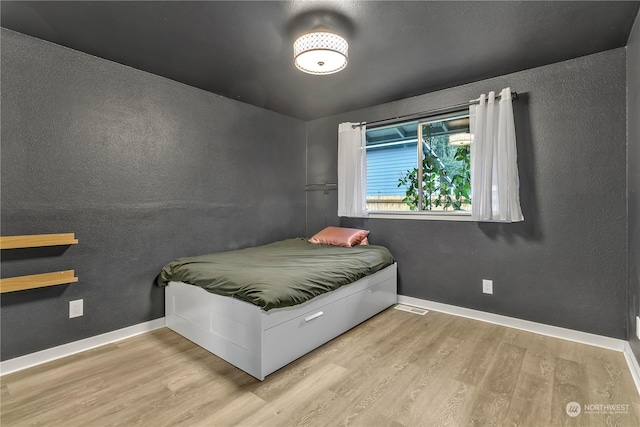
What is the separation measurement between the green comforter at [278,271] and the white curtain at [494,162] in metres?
1.02

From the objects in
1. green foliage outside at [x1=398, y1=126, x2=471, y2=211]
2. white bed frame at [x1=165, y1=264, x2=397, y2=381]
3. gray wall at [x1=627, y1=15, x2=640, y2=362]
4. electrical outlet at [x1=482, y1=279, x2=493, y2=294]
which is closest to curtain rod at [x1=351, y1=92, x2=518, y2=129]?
green foliage outside at [x1=398, y1=126, x2=471, y2=211]

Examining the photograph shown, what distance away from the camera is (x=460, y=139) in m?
3.00

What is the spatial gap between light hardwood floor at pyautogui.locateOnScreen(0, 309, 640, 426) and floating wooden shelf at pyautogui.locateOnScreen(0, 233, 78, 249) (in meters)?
0.78

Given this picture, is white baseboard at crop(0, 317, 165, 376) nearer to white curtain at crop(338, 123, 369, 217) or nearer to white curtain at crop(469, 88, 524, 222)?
white curtain at crop(338, 123, 369, 217)

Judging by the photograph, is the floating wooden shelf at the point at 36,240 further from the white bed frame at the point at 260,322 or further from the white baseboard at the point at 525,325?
the white baseboard at the point at 525,325

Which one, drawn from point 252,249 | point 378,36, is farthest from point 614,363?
point 252,249

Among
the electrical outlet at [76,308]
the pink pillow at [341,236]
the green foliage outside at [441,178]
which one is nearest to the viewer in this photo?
the electrical outlet at [76,308]

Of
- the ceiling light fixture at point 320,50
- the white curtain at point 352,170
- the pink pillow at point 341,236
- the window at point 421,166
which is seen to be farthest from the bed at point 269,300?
the ceiling light fixture at point 320,50

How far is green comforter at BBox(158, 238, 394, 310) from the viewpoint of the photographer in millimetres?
1896

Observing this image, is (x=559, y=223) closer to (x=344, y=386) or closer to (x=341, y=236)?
(x=341, y=236)

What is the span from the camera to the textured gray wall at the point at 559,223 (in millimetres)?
2215

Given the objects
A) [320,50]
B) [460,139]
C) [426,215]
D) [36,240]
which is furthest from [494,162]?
[36,240]

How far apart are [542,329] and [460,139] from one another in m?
1.76

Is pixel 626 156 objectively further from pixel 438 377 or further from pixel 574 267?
pixel 438 377
